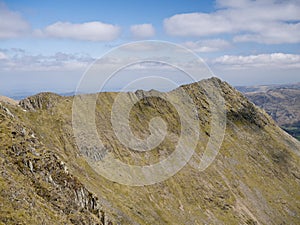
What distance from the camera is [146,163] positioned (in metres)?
123

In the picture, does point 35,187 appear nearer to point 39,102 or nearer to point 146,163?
point 39,102

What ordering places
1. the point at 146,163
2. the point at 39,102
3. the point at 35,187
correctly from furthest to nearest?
the point at 146,163 < the point at 39,102 < the point at 35,187

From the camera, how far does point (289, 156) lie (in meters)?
171

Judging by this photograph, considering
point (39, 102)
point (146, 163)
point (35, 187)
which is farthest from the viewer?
point (146, 163)

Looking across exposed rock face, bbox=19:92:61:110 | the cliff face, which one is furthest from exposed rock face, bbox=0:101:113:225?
exposed rock face, bbox=19:92:61:110

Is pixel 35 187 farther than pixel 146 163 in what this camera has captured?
No

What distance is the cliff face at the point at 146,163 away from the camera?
2023 inches

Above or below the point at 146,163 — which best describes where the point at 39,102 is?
above

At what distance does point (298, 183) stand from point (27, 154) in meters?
147

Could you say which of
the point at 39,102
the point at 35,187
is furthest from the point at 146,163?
the point at 35,187

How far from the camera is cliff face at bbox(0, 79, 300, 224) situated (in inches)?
2023

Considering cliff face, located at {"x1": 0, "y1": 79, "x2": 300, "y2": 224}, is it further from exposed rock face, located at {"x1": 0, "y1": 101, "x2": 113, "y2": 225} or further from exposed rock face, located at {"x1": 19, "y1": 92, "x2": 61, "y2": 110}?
exposed rock face, located at {"x1": 19, "y1": 92, "x2": 61, "y2": 110}

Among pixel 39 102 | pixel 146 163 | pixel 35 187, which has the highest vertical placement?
pixel 39 102

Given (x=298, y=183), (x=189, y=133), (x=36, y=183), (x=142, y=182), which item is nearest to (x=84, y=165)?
(x=142, y=182)
